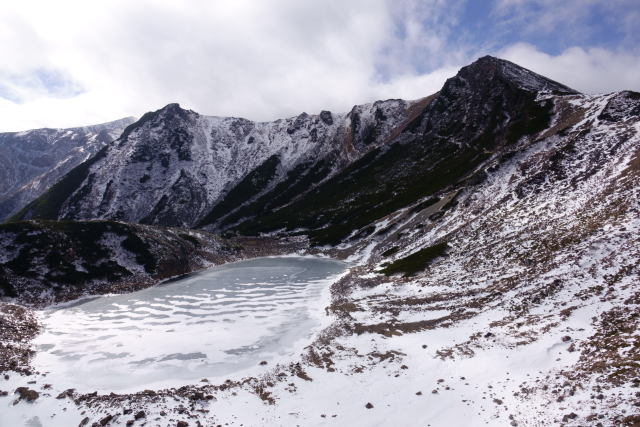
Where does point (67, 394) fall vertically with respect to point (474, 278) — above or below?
below

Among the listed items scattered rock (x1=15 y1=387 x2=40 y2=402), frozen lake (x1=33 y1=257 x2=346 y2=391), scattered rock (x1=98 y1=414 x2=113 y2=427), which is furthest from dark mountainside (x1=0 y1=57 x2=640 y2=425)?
scattered rock (x1=15 y1=387 x2=40 y2=402)

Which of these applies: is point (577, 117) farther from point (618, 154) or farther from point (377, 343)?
point (377, 343)

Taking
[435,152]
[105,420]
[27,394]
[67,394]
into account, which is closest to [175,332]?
[67,394]

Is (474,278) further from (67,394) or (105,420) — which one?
(67,394)

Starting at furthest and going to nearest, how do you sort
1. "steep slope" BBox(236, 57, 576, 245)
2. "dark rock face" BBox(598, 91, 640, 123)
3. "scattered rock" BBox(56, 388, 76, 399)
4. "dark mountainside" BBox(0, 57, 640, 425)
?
"steep slope" BBox(236, 57, 576, 245)
"dark rock face" BBox(598, 91, 640, 123)
"scattered rock" BBox(56, 388, 76, 399)
"dark mountainside" BBox(0, 57, 640, 425)

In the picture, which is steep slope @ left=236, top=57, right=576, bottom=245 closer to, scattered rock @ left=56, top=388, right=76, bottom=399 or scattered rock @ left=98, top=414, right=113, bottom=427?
scattered rock @ left=56, top=388, right=76, bottom=399
